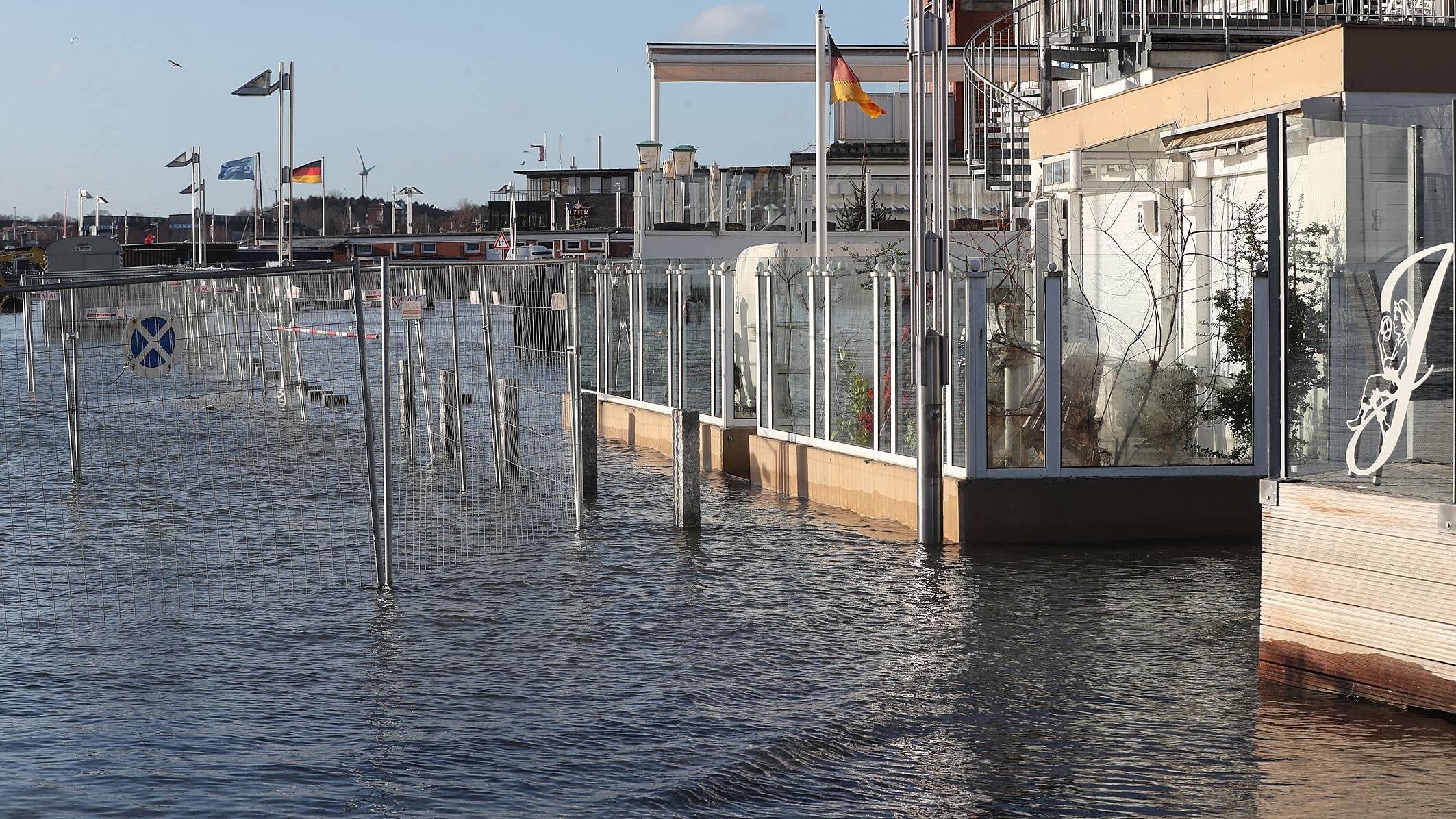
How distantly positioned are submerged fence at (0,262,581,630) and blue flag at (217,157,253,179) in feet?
176

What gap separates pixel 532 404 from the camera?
1470cm

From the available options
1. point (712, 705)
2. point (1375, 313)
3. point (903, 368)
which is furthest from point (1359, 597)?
point (903, 368)

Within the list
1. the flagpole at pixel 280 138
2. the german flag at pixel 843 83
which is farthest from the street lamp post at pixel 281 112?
the german flag at pixel 843 83

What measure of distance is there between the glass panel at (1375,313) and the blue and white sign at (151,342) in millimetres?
6513

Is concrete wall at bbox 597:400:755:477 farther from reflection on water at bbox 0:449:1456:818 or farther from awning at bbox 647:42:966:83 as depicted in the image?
awning at bbox 647:42:966:83

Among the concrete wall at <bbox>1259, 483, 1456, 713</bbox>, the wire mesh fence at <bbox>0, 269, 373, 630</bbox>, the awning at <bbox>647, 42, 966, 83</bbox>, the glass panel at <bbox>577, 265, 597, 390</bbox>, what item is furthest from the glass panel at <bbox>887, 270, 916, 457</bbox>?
the awning at <bbox>647, 42, 966, 83</bbox>

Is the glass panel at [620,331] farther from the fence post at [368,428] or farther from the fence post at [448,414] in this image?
the fence post at [368,428]

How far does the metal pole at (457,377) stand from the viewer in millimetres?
14648

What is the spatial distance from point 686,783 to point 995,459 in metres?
7.04

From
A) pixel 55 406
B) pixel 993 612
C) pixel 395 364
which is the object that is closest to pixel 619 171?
pixel 395 364

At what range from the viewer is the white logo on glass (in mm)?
8008

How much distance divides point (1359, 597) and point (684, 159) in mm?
29639

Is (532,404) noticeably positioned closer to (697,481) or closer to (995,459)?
(697,481)

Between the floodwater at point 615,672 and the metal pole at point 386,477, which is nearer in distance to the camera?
the floodwater at point 615,672
